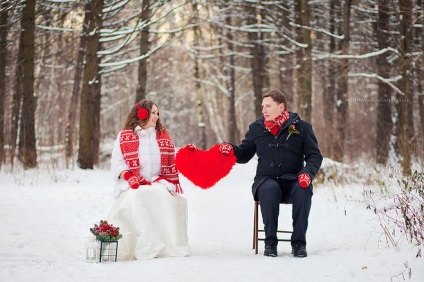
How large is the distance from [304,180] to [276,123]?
2.44ft

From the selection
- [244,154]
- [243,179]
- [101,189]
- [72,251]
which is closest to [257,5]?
[243,179]

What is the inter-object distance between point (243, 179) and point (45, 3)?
6.94m

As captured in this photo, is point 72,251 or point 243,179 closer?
point 72,251

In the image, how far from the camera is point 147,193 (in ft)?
17.5

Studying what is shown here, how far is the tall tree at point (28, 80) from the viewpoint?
484 inches

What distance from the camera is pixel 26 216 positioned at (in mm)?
6473

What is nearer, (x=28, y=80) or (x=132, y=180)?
(x=132, y=180)

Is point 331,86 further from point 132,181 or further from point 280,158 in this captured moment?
point 132,181

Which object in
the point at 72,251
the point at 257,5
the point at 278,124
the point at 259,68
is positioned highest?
the point at 257,5

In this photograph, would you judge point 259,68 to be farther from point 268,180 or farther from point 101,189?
point 268,180

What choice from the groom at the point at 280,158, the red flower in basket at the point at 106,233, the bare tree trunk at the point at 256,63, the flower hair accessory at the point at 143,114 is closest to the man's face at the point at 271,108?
the groom at the point at 280,158

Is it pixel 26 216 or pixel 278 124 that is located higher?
pixel 278 124

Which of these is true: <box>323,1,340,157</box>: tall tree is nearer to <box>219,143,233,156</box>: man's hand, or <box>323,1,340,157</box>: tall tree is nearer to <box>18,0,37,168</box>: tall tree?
<box>18,0,37,168</box>: tall tree

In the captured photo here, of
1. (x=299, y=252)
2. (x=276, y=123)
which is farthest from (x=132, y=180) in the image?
(x=299, y=252)
